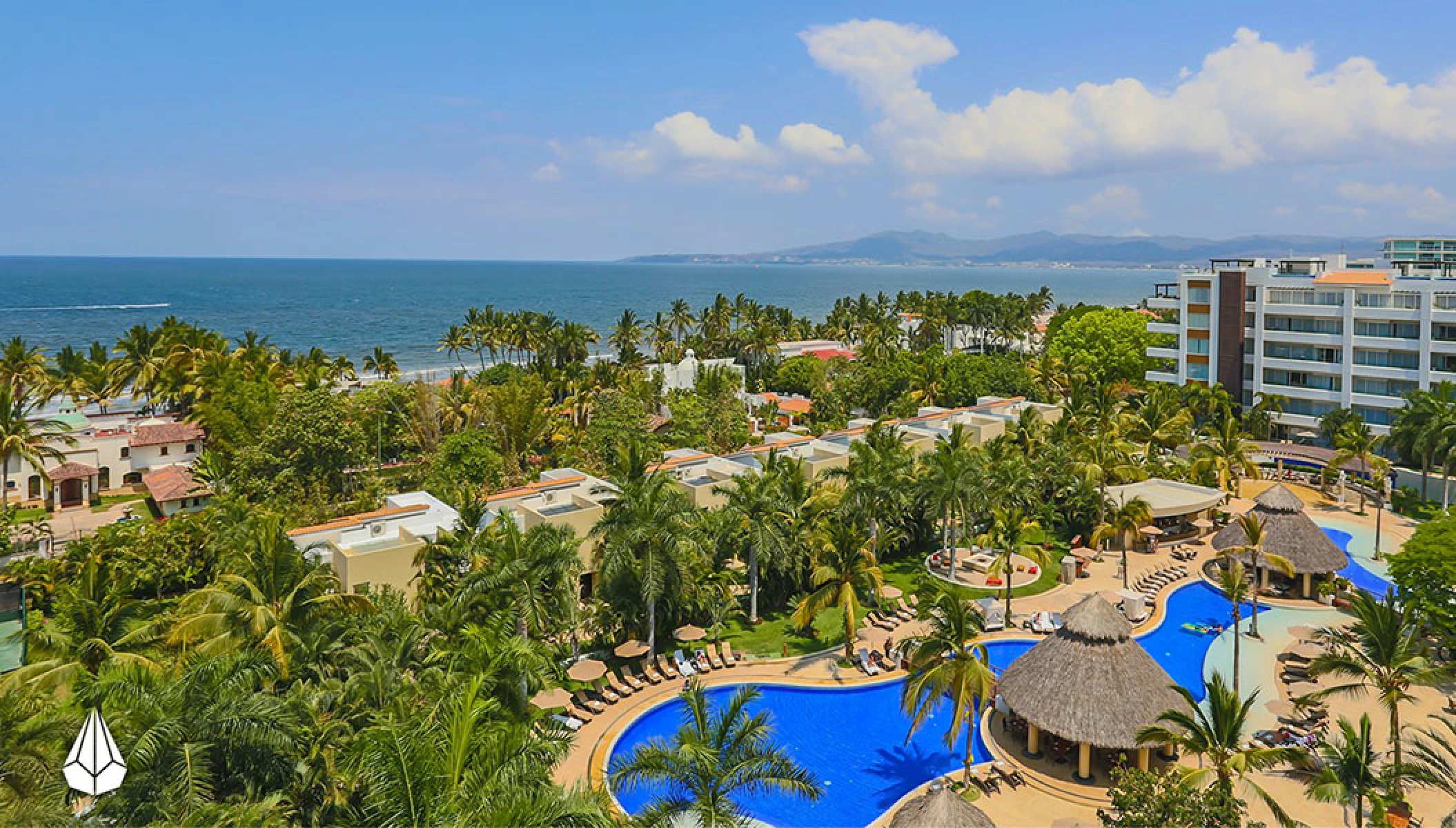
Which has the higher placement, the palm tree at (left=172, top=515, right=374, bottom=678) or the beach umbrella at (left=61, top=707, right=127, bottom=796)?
the beach umbrella at (left=61, top=707, right=127, bottom=796)

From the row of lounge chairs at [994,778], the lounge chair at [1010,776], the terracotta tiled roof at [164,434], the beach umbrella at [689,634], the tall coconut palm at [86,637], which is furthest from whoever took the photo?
the terracotta tiled roof at [164,434]

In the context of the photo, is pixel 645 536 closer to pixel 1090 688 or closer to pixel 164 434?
pixel 1090 688

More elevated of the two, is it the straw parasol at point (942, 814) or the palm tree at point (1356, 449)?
the palm tree at point (1356, 449)

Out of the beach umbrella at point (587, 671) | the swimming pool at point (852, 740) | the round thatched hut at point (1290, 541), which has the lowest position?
the swimming pool at point (852, 740)

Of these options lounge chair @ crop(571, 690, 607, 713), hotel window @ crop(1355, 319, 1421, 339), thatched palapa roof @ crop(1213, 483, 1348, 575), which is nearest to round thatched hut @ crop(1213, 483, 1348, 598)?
thatched palapa roof @ crop(1213, 483, 1348, 575)

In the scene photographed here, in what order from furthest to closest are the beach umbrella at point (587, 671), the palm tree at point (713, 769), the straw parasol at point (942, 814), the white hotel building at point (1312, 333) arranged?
the white hotel building at point (1312, 333) < the beach umbrella at point (587, 671) < the straw parasol at point (942, 814) < the palm tree at point (713, 769)

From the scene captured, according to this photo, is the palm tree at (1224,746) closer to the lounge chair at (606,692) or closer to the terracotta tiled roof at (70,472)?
the lounge chair at (606,692)

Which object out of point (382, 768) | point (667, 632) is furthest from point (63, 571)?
point (382, 768)

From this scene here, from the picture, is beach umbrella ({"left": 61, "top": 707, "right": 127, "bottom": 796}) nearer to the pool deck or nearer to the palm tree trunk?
the pool deck

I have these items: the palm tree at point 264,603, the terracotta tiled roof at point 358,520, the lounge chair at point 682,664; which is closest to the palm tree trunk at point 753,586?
the lounge chair at point 682,664
